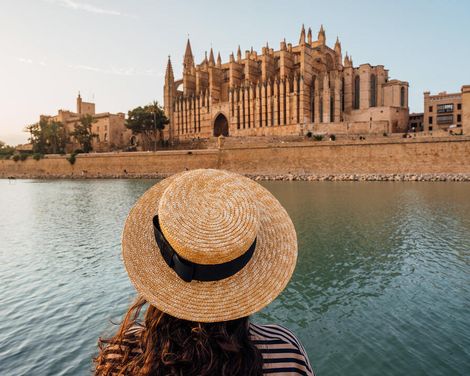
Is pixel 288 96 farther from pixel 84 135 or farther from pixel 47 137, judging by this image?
pixel 47 137

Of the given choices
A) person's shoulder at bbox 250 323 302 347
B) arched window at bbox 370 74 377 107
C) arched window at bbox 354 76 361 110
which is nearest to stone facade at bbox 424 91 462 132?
arched window at bbox 370 74 377 107

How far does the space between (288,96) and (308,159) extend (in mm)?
11810

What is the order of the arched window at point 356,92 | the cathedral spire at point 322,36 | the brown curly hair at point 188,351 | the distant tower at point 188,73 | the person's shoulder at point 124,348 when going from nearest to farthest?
the brown curly hair at point 188,351 < the person's shoulder at point 124,348 < the arched window at point 356,92 < the cathedral spire at point 322,36 < the distant tower at point 188,73

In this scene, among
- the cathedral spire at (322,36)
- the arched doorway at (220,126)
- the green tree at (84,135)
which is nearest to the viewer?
the cathedral spire at (322,36)

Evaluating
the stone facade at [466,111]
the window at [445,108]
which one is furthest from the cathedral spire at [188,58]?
the stone facade at [466,111]

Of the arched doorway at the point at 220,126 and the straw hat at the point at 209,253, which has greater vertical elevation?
the arched doorway at the point at 220,126

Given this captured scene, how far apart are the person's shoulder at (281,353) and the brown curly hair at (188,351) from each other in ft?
0.20

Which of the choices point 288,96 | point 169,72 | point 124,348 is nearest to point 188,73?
point 169,72

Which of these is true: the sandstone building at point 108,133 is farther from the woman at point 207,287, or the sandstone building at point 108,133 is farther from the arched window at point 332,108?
the woman at point 207,287

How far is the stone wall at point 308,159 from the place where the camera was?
28375 mm

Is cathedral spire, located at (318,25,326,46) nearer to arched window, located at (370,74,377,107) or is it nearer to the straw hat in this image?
arched window, located at (370,74,377,107)

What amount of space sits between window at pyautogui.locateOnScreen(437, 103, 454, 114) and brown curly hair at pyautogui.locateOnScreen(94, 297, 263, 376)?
45614 mm

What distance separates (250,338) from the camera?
50.9 inches

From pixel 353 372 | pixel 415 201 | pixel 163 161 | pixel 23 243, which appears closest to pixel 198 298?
pixel 353 372
